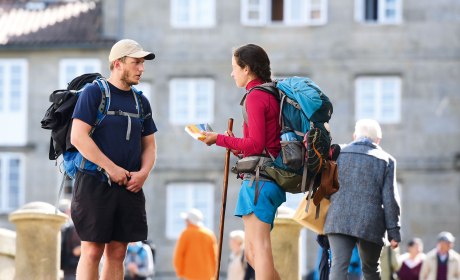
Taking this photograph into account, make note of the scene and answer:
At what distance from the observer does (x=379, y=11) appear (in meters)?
41.6

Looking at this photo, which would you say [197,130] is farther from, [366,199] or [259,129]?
[366,199]

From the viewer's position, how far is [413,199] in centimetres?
4103

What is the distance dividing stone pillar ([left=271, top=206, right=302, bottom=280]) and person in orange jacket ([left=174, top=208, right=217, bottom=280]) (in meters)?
8.04

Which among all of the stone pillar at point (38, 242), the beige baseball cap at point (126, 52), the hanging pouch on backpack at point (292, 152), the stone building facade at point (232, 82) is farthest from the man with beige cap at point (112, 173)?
the stone building facade at point (232, 82)

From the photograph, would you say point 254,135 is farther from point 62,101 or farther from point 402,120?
point 402,120

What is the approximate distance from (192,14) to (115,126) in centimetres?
3150

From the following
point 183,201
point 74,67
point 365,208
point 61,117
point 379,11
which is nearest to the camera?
point 61,117

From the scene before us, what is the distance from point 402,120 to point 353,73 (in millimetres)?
1913

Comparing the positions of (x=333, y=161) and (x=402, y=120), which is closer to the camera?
(x=333, y=161)

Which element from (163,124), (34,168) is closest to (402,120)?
(163,124)

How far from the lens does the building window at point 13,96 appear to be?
140 feet

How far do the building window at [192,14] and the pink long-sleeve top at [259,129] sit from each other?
31482 mm

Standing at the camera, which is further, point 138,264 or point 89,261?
point 138,264

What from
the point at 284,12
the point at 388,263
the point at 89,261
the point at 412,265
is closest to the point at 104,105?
the point at 89,261
